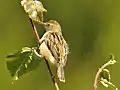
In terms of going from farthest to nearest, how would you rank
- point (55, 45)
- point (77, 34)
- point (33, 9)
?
point (77, 34) → point (55, 45) → point (33, 9)

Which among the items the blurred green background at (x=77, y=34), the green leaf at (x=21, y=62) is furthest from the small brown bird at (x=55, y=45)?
the blurred green background at (x=77, y=34)

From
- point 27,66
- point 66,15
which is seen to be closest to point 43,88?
point 66,15

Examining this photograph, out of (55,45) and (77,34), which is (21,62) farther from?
(77,34)

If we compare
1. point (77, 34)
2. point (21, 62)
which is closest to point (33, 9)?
point (21, 62)

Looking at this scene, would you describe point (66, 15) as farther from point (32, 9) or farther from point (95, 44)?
point (32, 9)

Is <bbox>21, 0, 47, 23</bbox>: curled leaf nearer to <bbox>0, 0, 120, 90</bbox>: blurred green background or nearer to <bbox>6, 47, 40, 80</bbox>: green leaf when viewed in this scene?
<bbox>6, 47, 40, 80</bbox>: green leaf

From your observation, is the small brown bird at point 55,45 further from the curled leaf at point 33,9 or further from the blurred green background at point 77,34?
the blurred green background at point 77,34
